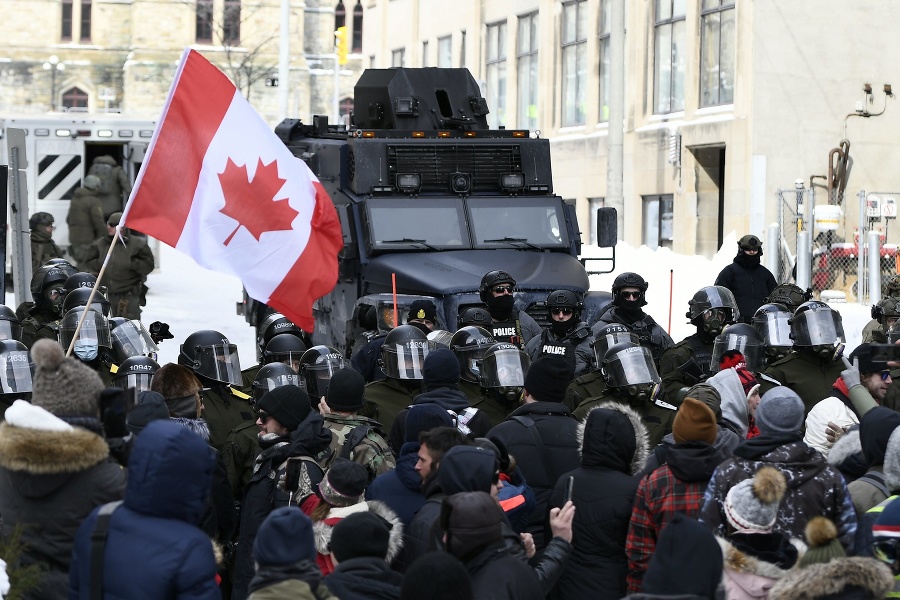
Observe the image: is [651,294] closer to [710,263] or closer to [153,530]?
[710,263]

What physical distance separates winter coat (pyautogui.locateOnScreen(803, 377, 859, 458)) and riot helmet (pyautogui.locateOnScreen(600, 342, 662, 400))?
Result: 37.3 inches

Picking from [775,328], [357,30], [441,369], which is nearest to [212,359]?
[441,369]

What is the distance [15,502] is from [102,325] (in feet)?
17.8

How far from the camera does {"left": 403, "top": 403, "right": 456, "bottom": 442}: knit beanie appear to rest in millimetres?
6871

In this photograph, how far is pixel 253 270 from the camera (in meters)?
9.38

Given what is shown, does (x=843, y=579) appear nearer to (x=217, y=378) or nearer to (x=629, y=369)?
(x=629, y=369)

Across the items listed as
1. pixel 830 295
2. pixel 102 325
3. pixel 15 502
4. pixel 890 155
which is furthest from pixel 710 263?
pixel 15 502

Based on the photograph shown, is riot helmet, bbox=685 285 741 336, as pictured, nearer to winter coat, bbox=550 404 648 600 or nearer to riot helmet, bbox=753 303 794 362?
riot helmet, bbox=753 303 794 362

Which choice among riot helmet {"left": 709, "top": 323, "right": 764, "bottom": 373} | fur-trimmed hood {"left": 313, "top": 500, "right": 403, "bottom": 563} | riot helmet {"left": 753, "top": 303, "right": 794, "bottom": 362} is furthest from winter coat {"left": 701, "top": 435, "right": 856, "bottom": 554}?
riot helmet {"left": 753, "top": 303, "right": 794, "bottom": 362}

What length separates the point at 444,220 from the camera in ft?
50.3

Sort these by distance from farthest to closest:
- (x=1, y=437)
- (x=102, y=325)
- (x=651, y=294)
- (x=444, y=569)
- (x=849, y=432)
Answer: (x=651, y=294), (x=102, y=325), (x=849, y=432), (x=1, y=437), (x=444, y=569)

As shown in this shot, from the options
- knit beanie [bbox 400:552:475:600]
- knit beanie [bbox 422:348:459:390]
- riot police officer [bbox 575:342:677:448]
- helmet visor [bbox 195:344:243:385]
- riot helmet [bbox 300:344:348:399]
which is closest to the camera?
knit beanie [bbox 400:552:475:600]

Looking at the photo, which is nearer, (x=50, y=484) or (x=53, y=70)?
(x=50, y=484)

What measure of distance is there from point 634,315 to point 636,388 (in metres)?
3.89
